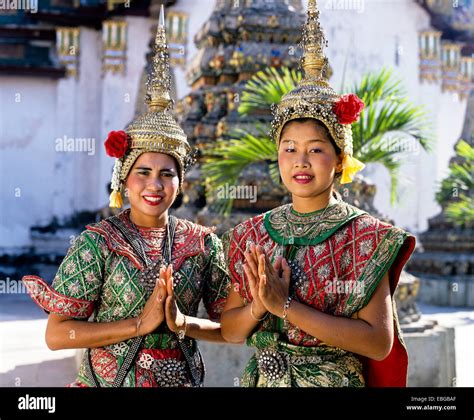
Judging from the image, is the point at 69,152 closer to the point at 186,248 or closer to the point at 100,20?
the point at 100,20

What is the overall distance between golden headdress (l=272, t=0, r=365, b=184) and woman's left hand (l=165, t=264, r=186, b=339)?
26.3 inches

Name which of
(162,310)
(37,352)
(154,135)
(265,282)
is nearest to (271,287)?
(265,282)

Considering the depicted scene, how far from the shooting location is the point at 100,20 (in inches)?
603

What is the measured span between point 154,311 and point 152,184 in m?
0.51

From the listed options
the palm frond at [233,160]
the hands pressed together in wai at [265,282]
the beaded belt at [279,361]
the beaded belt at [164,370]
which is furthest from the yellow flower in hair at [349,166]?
the palm frond at [233,160]

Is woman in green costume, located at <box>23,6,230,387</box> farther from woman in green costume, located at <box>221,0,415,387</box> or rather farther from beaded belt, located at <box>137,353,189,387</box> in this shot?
woman in green costume, located at <box>221,0,415,387</box>

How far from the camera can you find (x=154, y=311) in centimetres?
256

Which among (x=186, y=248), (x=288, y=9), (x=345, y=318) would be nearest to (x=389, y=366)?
(x=345, y=318)

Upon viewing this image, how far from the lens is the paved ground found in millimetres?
5980

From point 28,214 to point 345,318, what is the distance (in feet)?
44.3

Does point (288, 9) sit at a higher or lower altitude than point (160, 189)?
higher

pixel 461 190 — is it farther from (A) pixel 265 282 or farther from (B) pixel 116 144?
(A) pixel 265 282

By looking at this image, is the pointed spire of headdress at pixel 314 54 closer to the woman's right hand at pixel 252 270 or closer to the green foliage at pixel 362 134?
the woman's right hand at pixel 252 270

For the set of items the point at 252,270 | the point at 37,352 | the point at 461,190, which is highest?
the point at 252,270
